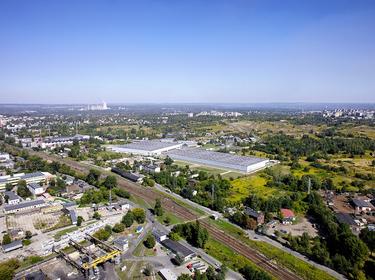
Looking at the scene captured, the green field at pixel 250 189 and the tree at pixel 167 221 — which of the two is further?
the green field at pixel 250 189

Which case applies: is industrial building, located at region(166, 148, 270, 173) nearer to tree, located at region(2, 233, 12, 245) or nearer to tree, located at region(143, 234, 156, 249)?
tree, located at region(143, 234, 156, 249)

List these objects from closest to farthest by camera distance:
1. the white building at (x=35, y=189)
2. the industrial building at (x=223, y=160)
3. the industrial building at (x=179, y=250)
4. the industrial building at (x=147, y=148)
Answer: the industrial building at (x=179, y=250), the white building at (x=35, y=189), the industrial building at (x=223, y=160), the industrial building at (x=147, y=148)

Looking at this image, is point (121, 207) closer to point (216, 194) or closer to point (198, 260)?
point (216, 194)

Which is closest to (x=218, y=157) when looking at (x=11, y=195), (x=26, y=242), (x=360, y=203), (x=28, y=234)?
(x=360, y=203)

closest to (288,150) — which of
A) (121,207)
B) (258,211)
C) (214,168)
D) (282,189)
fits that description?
(214,168)

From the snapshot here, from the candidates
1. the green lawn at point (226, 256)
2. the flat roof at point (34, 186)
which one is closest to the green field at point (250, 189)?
the green lawn at point (226, 256)

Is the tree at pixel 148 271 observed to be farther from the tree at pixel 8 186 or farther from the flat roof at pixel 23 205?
the tree at pixel 8 186
